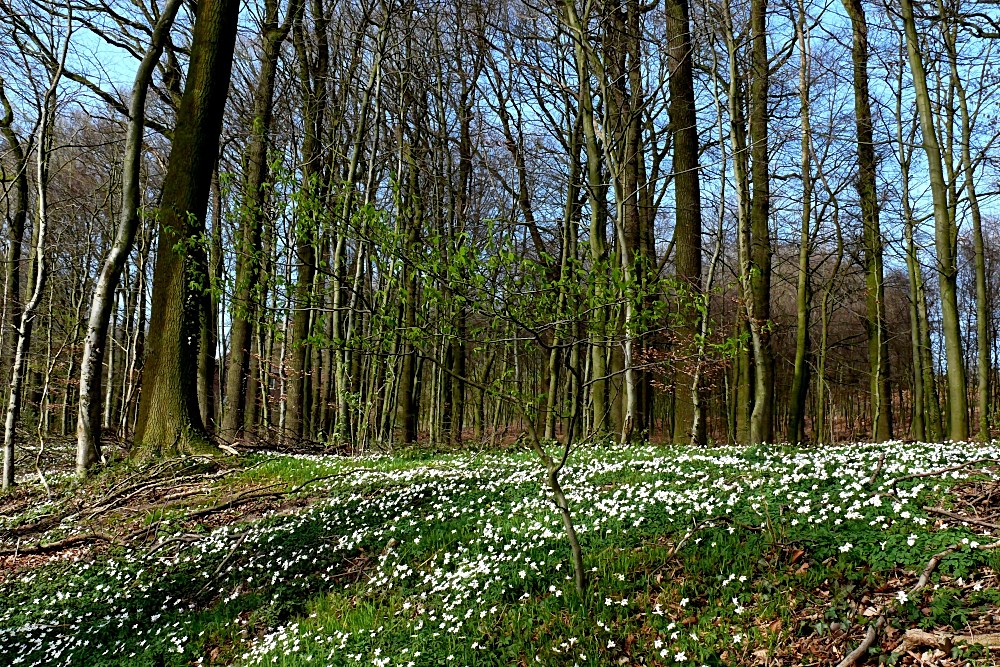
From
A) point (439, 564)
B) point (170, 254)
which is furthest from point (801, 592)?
point (170, 254)

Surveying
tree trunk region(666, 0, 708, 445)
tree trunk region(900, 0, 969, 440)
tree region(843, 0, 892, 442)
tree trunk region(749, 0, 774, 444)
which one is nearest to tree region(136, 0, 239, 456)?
tree trunk region(666, 0, 708, 445)

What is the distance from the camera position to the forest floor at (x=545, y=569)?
4.39 m

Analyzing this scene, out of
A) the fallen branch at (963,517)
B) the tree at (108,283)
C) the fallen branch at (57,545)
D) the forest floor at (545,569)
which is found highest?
the tree at (108,283)

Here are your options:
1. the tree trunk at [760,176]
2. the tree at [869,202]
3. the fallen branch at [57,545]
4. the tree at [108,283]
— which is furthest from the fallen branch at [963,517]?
the tree at [869,202]

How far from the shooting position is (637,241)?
17391 mm

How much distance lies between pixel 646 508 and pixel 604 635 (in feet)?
7.03

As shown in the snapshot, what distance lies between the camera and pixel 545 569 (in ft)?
18.8

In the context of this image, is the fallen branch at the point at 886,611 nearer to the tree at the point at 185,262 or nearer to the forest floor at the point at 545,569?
the forest floor at the point at 545,569

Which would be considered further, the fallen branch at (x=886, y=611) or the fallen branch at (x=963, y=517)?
the fallen branch at (x=963, y=517)

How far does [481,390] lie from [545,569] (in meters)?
6.14

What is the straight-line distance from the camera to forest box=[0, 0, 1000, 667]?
4965 mm

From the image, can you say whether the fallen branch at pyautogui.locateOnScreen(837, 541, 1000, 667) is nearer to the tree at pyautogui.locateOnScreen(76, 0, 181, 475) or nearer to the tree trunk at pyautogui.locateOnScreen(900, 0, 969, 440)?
the tree trunk at pyautogui.locateOnScreen(900, 0, 969, 440)

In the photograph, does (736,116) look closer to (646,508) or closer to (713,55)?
(713,55)

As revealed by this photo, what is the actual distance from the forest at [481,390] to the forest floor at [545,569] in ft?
0.11
